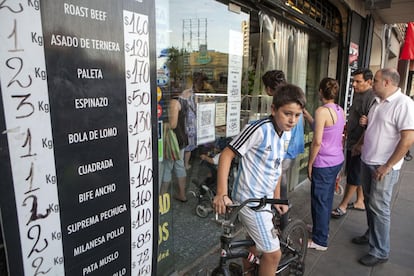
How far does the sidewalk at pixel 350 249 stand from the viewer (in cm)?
301

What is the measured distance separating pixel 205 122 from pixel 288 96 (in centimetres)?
126

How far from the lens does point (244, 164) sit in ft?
6.77

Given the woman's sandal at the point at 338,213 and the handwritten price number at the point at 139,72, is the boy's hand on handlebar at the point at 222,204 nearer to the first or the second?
the handwritten price number at the point at 139,72

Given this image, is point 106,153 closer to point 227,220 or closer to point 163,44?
point 227,220

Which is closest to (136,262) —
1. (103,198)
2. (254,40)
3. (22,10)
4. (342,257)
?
(103,198)

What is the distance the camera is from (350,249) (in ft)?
11.3

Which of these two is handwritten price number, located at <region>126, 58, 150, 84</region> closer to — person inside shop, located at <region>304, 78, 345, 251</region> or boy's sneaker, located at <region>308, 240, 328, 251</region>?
person inside shop, located at <region>304, 78, 345, 251</region>

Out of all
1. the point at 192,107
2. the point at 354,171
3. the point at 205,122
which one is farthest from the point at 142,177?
the point at 354,171

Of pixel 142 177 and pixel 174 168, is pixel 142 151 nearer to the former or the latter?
pixel 142 177

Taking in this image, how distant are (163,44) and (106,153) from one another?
3.77ft

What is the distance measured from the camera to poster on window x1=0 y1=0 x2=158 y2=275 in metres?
1.21

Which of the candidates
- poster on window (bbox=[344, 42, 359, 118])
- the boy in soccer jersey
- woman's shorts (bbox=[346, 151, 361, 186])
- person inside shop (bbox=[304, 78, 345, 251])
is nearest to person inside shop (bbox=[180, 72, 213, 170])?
the boy in soccer jersey

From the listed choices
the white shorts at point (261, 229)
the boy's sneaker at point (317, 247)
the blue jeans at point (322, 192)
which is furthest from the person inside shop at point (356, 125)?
the white shorts at point (261, 229)

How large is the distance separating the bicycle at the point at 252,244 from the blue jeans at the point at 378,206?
0.83 meters
